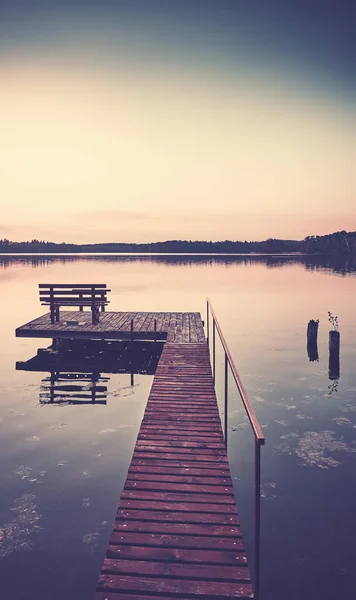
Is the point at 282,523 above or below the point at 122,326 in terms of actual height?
below

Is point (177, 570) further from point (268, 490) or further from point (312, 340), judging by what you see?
point (312, 340)

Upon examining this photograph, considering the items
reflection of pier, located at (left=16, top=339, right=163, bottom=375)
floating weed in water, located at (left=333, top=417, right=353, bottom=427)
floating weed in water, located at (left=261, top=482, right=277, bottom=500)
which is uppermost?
reflection of pier, located at (left=16, top=339, right=163, bottom=375)

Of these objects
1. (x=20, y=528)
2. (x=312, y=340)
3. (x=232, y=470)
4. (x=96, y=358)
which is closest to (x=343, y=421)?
(x=232, y=470)

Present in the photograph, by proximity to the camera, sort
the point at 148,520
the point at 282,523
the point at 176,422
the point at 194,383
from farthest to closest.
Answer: the point at 194,383 < the point at 176,422 < the point at 282,523 < the point at 148,520

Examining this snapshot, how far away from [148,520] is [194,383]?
629 centimetres

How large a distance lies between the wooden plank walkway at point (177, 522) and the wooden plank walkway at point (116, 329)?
8.86m

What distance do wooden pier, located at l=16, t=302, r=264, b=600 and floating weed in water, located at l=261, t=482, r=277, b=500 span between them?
156cm

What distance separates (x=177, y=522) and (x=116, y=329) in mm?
13506

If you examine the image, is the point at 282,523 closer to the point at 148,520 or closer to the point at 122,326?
the point at 148,520

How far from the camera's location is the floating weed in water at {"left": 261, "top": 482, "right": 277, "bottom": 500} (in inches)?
334

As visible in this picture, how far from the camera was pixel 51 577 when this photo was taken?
6.38 m

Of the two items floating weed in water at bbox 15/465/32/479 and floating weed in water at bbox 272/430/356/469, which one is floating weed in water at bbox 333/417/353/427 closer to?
floating weed in water at bbox 272/430/356/469

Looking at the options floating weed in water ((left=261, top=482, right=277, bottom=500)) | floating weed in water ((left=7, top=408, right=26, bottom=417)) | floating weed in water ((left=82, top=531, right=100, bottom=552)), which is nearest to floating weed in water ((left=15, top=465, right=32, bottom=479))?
floating weed in water ((left=82, top=531, right=100, bottom=552))

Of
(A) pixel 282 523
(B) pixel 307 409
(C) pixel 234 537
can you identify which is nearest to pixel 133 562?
(C) pixel 234 537
